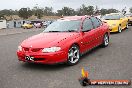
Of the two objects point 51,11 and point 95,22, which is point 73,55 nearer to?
point 95,22

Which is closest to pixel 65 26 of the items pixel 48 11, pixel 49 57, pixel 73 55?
pixel 73 55

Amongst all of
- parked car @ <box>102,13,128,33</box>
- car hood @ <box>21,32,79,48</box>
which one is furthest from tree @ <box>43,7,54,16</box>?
car hood @ <box>21,32,79,48</box>

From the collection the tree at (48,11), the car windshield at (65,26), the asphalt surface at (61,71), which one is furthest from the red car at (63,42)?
the tree at (48,11)

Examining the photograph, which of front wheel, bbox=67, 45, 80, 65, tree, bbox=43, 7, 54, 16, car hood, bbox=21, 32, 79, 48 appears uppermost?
tree, bbox=43, 7, 54, 16

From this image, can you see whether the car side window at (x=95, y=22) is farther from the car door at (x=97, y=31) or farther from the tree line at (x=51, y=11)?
the tree line at (x=51, y=11)

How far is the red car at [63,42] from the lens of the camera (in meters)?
6.62

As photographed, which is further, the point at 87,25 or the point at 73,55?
the point at 87,25

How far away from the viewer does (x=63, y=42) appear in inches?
271

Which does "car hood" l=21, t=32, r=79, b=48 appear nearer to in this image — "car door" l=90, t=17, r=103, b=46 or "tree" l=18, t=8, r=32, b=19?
"car door" l=90, t=17, r=103, b=46

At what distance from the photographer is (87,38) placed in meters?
8.05

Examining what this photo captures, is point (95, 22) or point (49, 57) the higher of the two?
point (95, 22)

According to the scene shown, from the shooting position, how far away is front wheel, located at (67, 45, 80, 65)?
708cm

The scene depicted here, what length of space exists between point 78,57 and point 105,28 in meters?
3.08

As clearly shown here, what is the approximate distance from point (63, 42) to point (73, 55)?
2.00ft
